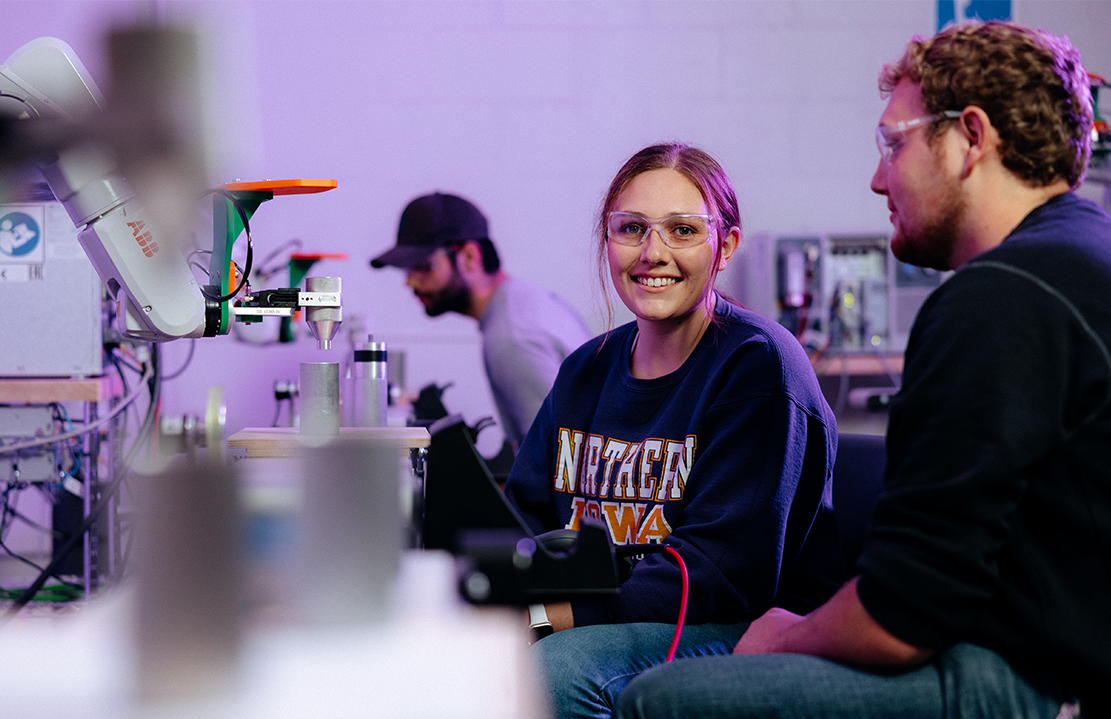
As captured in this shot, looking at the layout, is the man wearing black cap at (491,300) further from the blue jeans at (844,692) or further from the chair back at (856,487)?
the blue jeans at (844,692)

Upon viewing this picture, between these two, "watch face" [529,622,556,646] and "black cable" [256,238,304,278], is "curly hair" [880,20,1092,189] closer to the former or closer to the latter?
"watch face" [529,622,556,646]

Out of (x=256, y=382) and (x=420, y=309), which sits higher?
(x=420, y=309)

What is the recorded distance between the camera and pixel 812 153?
12.7 ft

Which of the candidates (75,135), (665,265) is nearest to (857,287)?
Result: (665,265)

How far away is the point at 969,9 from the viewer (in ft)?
12.7

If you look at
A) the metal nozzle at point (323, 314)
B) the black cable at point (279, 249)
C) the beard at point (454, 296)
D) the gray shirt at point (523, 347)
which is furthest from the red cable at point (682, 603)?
the black cable at point (279, 249)

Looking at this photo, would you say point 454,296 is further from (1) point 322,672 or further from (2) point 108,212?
(1) point 322,672

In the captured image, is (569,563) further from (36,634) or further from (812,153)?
(812,153)

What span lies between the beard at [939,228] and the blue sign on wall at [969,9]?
331 cm

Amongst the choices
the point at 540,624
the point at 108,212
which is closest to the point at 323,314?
the point at 108,212

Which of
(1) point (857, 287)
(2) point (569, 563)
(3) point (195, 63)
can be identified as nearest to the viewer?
(3) point (195, 63)

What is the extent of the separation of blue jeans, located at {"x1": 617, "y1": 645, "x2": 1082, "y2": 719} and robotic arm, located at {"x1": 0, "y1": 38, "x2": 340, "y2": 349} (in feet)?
2.00

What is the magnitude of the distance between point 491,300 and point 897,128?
168 cm

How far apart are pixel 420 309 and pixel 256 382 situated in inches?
28.9
